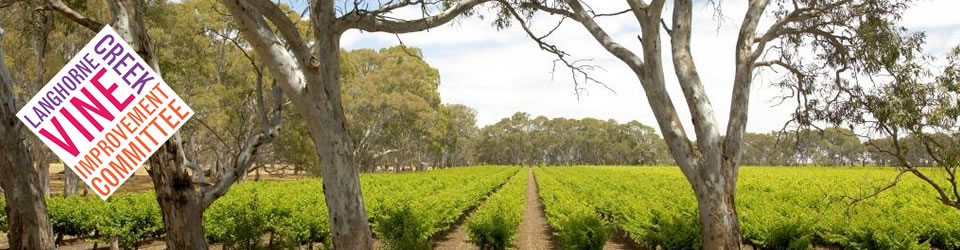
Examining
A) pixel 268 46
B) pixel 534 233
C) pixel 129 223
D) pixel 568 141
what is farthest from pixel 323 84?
pixel 568 141

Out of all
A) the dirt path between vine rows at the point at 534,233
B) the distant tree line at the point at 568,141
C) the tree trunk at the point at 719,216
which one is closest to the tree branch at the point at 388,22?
the tree trunk at the point at 719,216

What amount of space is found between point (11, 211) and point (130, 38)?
3.08 metres

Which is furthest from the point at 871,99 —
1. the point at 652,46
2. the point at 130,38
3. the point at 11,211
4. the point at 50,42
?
the point at 50,42


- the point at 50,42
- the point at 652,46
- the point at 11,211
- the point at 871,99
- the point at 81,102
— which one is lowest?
the point at 11,211

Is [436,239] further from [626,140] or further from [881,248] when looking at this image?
[626,140]

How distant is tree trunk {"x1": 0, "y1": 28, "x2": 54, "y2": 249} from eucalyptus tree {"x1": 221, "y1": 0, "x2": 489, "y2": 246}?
3.62m

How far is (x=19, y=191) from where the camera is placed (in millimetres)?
6715

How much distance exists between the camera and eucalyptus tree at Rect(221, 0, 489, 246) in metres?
5.27

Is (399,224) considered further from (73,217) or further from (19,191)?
(73,217)

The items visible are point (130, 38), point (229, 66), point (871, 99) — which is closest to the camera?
point (130, 38)

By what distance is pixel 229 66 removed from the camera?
2920 cm

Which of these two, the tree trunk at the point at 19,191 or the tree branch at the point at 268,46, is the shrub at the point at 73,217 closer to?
the tree trunk at the point at 19,191

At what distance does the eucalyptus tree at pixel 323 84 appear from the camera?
5273 millimetres

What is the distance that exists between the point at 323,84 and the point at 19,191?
13.2 ft
